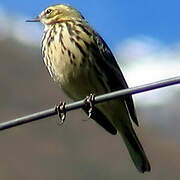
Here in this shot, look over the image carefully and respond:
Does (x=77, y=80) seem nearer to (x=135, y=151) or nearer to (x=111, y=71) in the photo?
(x=111, y=71)

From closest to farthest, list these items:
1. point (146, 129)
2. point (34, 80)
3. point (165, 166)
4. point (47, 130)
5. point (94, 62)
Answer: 1. point (94, 62)
2. point (165, 166)
3. point (146, 129)
4. point (47, 130)
5. point (34, 80)

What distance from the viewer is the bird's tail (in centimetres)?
1225

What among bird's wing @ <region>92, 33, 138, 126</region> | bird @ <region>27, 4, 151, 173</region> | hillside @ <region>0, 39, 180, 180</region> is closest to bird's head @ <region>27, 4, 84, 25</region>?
bird @ <region>27, 4, 151, 173</region>

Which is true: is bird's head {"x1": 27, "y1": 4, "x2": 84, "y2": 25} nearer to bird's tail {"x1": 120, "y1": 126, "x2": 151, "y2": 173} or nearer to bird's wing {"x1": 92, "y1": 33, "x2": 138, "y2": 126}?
bird's wing {"x1": 92, "y1": 33, "x2": 138, "y2": 126}

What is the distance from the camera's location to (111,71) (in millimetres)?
12766

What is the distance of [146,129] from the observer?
136ft

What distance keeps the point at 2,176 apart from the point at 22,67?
67.1ft

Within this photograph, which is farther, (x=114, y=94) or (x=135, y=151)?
(x=135, y=151)

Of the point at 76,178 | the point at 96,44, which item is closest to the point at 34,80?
the point at 76,178

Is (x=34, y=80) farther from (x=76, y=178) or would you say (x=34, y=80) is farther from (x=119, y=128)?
(x=119, y=128)

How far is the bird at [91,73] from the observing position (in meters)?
12.5

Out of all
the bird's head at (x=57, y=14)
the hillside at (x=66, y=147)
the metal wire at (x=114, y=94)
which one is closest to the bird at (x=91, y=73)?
the bird's head at (x=57, y=14)

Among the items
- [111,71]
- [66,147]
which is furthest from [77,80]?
[66,147]

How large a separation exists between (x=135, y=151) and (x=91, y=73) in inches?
36.3
